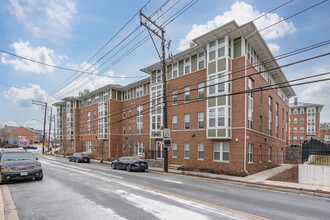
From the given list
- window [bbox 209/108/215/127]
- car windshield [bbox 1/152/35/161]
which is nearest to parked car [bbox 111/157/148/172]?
window [bbox 209/108/215/127]

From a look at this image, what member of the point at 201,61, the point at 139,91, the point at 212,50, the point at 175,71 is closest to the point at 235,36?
the point at 212,50

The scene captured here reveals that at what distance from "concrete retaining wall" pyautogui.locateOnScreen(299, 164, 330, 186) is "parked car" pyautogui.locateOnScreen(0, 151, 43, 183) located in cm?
1523

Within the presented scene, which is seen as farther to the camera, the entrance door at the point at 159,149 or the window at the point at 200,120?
the entrance door at the point at 159,149

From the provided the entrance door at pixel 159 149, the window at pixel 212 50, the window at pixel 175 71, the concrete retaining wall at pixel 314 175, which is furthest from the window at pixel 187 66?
the concrete retaining wall at pixel 314 175

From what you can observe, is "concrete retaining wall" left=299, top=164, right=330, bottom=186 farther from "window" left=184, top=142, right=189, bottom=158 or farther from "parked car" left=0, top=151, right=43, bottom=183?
"parked car" left=0, top=151, right=43, bottom=183

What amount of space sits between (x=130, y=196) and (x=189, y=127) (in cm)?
1444

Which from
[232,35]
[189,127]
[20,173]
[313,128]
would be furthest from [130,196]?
[313,128]

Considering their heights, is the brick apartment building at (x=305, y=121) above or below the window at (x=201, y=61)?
below

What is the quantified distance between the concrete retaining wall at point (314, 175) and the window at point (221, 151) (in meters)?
6.65

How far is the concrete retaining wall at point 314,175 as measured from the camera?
466 inches

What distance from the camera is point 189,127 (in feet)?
73.3

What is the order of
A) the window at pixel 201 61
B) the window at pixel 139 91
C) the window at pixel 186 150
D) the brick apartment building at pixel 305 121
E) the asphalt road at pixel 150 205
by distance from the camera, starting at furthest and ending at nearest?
the brick apartment building at pixel 305 121, the window at pixel 139 91, the window at pixel 186 150, the window at pixel 201 61, the asphalt road at pixel 150 205

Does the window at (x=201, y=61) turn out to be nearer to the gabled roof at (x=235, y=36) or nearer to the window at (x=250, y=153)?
the gabled roof at (x=235, y=36)

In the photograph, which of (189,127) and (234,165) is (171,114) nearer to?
(189,127)
